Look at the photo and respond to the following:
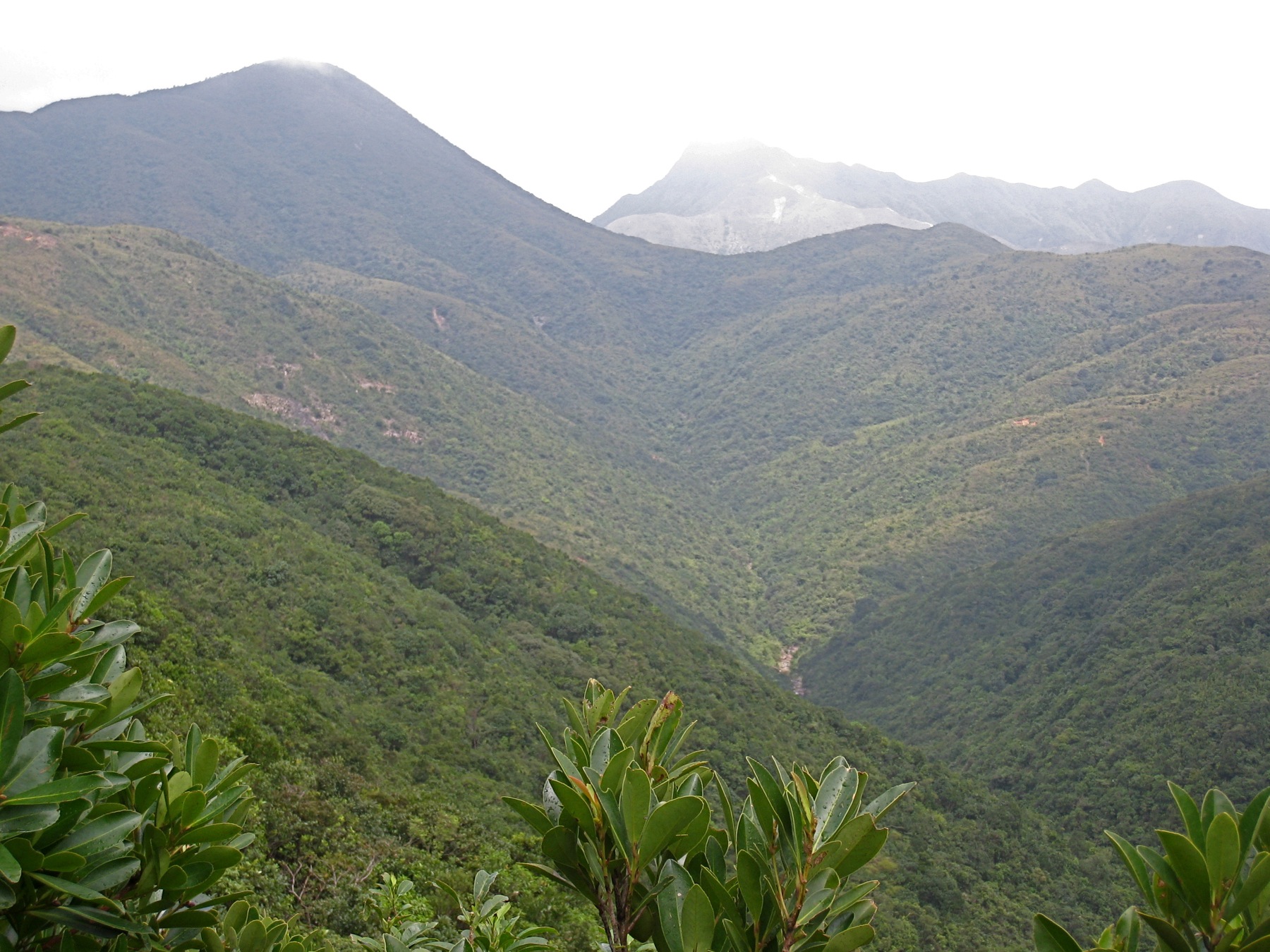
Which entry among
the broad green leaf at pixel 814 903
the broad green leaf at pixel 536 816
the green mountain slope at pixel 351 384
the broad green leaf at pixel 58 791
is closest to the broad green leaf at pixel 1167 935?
the broad green leaf at pixel 814 903

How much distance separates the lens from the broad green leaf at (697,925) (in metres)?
1.56

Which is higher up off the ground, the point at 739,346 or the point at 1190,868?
the point at 1190,868

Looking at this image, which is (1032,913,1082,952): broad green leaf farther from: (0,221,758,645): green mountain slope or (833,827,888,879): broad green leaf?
(0,221,758,645): green mountain slope

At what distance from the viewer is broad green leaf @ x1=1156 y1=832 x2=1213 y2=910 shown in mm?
1476

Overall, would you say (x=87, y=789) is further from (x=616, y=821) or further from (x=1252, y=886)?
(x=1252, y=886)

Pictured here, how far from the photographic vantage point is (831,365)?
99.7 m

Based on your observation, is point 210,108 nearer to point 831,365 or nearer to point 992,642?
point 831,365

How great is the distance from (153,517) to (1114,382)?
7915cm

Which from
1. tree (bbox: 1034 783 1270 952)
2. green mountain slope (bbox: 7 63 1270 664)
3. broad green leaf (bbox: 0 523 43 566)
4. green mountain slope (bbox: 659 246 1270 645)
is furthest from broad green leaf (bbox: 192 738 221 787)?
green mountain slope (bbox: 659 246 1270 645)

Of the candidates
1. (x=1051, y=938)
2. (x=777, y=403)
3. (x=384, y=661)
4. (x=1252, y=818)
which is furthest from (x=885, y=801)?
(x=777, y=403)

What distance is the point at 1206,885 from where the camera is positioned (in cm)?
150

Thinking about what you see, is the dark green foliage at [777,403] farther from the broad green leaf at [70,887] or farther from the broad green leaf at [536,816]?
the broad green leaf at [536,816]

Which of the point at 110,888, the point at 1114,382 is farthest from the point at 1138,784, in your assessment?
the point at 1114,382

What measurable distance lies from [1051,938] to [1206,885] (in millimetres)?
297
